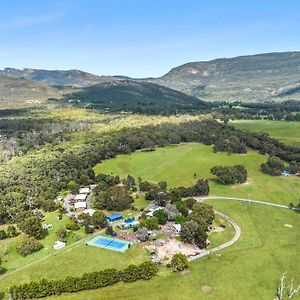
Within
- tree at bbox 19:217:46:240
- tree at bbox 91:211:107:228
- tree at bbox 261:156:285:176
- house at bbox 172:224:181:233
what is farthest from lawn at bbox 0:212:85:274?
tree at bbox 261:156:285:176

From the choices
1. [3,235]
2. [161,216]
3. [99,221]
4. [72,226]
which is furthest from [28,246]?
[161,216]

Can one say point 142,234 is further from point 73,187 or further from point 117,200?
point 73,187

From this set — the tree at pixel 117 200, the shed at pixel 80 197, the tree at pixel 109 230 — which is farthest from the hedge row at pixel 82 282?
the shed at pixel 80 197

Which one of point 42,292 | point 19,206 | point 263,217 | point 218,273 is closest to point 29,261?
point 42,292

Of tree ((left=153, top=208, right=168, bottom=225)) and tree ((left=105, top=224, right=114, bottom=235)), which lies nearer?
tree ((left=105, top=224, right=114, bottom=235))

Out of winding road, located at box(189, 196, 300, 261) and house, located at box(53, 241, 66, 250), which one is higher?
house, located at box(53, 241, 66, 250)

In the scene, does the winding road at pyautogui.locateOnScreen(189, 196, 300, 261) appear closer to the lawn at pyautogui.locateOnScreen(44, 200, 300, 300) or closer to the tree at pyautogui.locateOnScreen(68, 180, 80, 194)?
the lawn at pyautogui.locateOnScreen(44, 200, 300, 300)
